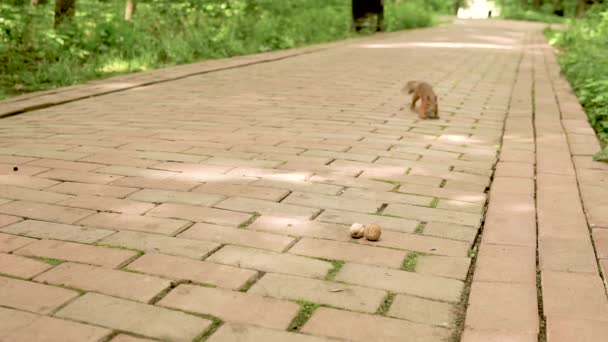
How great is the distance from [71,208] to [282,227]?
3.06 ft

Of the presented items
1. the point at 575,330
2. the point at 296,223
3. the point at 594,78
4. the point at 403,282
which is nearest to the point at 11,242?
the point at 296,223

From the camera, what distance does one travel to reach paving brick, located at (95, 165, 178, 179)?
3.30 m

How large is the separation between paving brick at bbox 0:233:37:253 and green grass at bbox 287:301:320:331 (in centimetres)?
110

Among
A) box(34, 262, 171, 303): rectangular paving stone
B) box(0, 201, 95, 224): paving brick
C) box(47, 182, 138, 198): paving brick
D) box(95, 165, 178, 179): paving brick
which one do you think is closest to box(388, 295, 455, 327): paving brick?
box(34, 262, 171, 303): rectangular paving stone

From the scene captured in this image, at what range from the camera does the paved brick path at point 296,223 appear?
1.87 m

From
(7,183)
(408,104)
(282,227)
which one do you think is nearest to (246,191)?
(282,227)

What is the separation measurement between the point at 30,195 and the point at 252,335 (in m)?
1.67

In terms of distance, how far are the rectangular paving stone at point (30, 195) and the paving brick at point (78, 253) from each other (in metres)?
0.55

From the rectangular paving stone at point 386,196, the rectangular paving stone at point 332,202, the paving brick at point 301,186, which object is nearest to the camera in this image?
the rectangular paving stone at point 332,202

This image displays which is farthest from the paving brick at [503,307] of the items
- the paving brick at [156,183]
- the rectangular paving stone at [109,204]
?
the paving brick at [156,183]

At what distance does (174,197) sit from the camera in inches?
117

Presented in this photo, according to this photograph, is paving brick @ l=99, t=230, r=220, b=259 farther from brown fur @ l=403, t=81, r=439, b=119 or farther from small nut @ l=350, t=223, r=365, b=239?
brown fur @ l=403, t=81, r=439, b=119

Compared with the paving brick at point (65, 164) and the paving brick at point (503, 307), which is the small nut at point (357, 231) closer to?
the paving brick at point (503, 307)

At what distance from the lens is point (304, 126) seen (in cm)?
462
